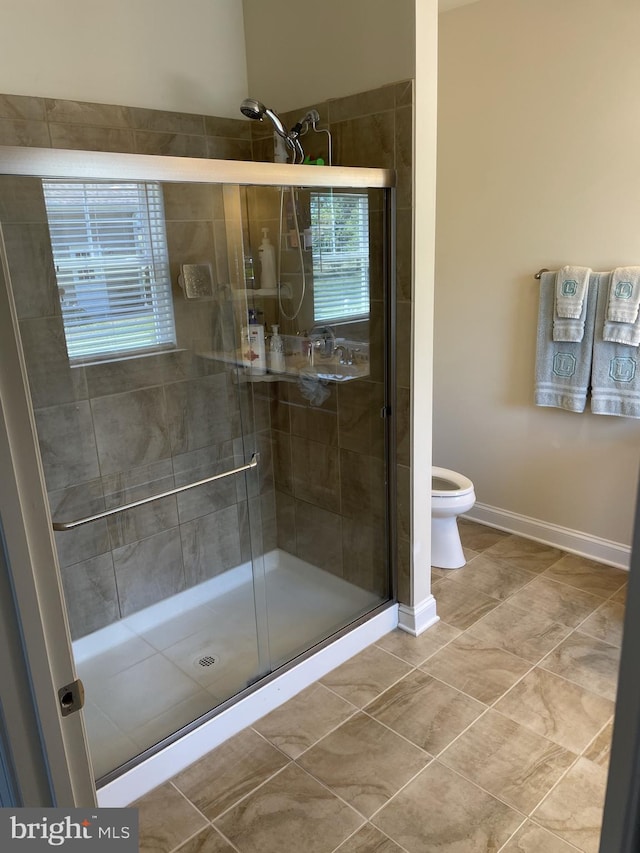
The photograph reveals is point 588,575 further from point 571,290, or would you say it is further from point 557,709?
point 571,290

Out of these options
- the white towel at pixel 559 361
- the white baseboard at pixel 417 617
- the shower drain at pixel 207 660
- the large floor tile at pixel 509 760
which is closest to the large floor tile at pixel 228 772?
the shower drain at pixel 207 660

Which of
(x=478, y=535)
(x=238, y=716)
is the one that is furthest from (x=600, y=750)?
(x=478, y=535)

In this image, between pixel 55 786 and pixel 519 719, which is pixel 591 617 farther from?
pixel 55 786

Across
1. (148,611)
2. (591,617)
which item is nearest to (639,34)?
(591,617)

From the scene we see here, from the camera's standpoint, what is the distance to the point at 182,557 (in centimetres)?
288

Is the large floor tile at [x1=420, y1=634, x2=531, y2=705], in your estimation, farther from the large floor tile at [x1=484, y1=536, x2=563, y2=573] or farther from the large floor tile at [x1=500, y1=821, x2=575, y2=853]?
the large floor tile at [x1=484, y1=536, x2=563, y2=573]

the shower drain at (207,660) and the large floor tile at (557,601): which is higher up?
the shower drain at (207,660)

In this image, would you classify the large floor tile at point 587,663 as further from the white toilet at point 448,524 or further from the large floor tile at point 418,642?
the white toilet at point 448,524

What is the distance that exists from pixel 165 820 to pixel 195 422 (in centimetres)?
146

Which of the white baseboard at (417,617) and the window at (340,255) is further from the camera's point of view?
the white baseboard at (417,617)

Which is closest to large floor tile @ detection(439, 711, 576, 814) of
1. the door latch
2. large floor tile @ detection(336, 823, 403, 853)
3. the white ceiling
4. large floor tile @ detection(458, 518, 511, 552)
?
large floor tile @ detection(336, 823, 403, 853)

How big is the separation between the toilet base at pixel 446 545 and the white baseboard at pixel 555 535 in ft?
1.57

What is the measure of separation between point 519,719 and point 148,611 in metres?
1.55

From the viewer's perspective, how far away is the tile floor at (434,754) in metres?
1.86
